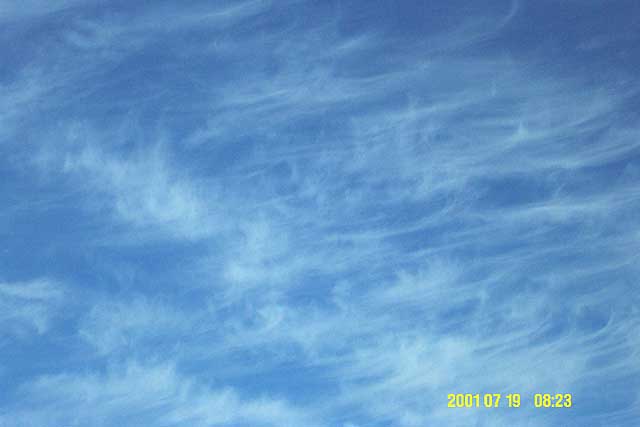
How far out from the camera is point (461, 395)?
3047 centimetres

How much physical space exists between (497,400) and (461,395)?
1.57 m

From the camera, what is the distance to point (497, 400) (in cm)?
2997

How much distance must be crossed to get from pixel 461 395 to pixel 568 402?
4.80 metres

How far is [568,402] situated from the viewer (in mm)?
30422

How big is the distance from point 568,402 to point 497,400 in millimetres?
3341

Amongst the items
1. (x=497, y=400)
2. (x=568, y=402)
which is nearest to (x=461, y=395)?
(x=497, y=400)

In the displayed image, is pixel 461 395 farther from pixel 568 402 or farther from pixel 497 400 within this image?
pixel 568 402
